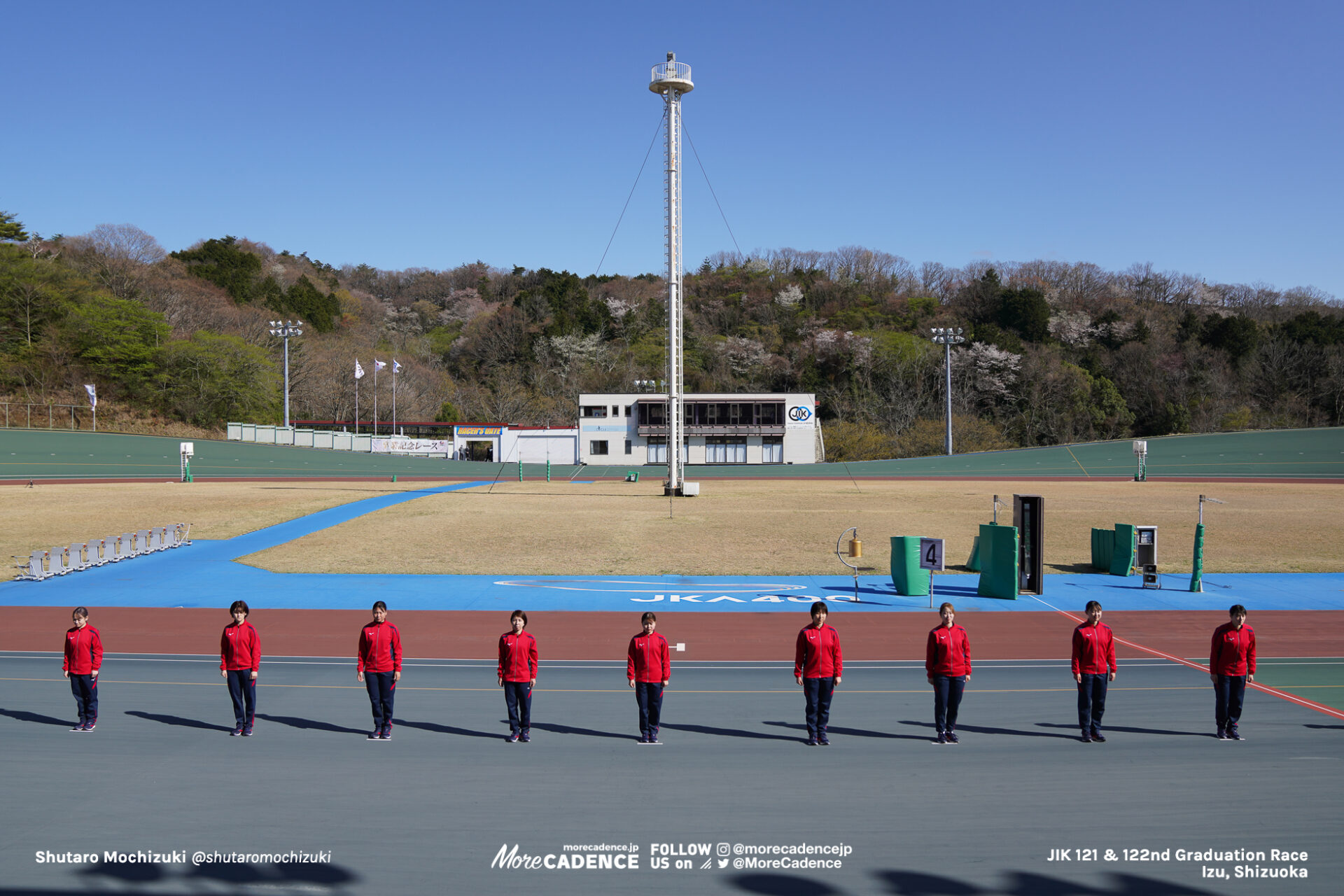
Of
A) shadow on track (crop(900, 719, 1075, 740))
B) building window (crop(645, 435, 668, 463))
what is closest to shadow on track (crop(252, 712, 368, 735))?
shadow on track (crop(900, 719, 1075, 740))

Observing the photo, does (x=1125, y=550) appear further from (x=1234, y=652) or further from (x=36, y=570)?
(x=36, y=570)

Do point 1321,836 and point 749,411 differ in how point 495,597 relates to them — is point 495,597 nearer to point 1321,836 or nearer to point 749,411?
point 1321,836

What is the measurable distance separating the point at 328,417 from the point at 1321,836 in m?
102

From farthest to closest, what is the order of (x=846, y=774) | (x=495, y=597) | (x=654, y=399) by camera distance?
1. (x=654, y=399)
2. (x=495, y=597)
3. (x=846, y=774)

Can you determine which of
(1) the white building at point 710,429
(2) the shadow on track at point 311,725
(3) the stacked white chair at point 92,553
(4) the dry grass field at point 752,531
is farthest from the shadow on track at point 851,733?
(1) the white building at point 710,429

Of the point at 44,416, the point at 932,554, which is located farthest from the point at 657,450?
the point at 932,554

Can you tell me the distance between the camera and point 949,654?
31.2ft

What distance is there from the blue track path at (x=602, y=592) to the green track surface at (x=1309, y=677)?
15.1ft

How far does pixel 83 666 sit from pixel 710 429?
73.1 metres

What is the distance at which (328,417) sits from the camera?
320ft

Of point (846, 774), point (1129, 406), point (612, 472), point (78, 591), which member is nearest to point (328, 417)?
point (612, 472)

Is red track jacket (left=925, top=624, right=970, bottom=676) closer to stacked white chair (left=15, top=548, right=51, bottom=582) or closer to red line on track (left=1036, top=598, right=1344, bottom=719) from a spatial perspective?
red line on track (left=1036, top=598, right=1344, bottom=719)

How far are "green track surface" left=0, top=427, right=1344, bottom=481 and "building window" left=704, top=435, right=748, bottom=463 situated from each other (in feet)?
22.2

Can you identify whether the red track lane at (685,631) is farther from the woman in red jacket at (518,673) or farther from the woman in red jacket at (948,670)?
the woman in red jacket at (948,670)
